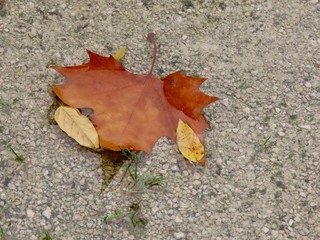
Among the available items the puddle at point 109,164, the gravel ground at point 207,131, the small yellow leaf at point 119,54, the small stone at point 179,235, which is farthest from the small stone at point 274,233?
the small yellow leaf at point 119,54

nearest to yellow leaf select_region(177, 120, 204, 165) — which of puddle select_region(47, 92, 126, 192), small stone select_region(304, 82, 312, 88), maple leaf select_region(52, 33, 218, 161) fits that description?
maple leaf select_region(52, 33, 218, 161)

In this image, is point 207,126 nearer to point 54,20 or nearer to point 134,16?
point 134,16

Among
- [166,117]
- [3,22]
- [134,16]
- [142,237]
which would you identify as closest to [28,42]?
[3,22]

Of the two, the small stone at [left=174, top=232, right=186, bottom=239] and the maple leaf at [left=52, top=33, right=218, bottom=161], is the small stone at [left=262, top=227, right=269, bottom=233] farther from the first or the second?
the maple leaf at [left=52, top=33, right=218, bottom=161]

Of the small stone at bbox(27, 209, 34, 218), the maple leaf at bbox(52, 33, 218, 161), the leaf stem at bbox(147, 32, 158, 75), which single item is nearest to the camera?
the small stone at bbox(27, 209, 34, 218)

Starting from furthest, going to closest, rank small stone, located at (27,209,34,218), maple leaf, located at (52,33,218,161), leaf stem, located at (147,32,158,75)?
leaf stem, located at (147,32,158,75), maple leaf, located at (52,33,218,161), small stone, located at (27,209,34,218)

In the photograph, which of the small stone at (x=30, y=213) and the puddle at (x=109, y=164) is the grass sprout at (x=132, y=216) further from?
the small stone at (x=30, y=213)
